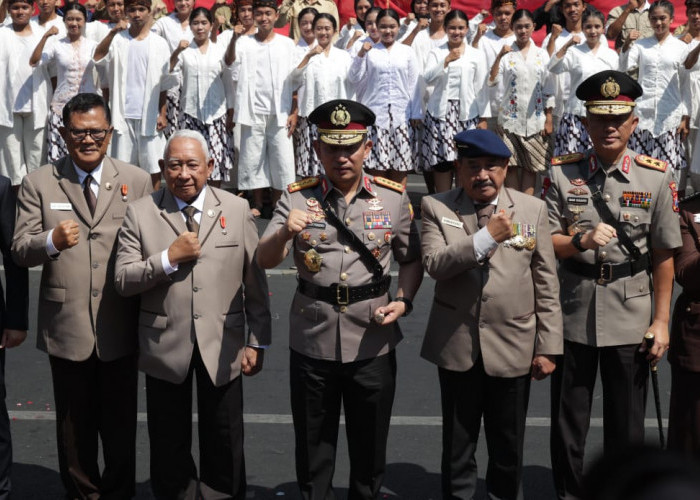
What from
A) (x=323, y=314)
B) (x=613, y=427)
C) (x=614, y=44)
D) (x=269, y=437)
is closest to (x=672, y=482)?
(x=323, y=314)

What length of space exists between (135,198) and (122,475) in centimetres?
117

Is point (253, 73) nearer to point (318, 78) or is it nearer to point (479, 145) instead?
point (318, 78)

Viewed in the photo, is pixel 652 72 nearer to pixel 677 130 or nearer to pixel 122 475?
pixel 677 130

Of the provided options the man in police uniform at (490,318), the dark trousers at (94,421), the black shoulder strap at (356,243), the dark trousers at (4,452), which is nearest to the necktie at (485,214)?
the man in police uniform at (490,318)

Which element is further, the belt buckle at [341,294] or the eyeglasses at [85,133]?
the eyeglasses at [85,133]

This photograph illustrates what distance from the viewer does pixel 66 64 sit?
10469mm

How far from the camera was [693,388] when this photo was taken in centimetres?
416

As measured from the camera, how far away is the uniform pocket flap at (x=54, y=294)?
426 cm

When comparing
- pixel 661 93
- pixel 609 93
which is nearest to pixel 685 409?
pixel 609 93

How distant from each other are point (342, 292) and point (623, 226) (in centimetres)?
121

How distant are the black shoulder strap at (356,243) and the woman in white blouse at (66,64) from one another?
22.8 ft

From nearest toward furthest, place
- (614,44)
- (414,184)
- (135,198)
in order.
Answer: (135,198) → (614,44) → (414,184)

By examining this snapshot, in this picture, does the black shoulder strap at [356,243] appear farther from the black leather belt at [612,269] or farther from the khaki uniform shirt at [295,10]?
the khaki uniform shirt at [295,10]

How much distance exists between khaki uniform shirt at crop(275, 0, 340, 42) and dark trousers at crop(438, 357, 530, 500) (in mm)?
8969
